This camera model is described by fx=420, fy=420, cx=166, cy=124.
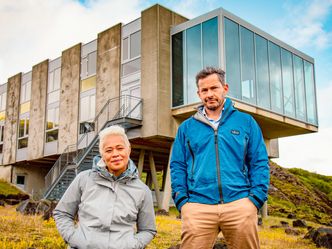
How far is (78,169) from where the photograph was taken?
18703mm

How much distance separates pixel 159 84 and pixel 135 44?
3.29 meters

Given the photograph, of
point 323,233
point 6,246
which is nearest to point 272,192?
point 323,233

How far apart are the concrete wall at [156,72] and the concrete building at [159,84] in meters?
0.05

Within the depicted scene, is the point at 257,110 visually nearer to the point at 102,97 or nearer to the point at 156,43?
the point at 156,43

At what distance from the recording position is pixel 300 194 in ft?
115

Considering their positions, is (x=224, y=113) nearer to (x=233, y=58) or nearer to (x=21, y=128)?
(x=233, y=58)

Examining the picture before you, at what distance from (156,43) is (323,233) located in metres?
11.4

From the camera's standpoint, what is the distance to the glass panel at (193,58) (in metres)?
17.9

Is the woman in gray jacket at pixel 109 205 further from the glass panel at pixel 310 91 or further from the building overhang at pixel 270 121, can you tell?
the glass panel at pixel 310 91

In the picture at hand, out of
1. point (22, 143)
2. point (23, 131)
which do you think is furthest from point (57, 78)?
point (22, 143)

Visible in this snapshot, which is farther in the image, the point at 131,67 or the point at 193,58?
the point at 131,67

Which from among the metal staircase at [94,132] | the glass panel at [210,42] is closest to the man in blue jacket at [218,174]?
the glass panel at [210,42]

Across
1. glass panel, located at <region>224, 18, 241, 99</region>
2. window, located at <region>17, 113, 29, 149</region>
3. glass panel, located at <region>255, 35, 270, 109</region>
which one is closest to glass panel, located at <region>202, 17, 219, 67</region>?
glass panel, located at <region>224, 18, 241, 99</region>

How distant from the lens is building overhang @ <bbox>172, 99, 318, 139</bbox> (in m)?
17.5
